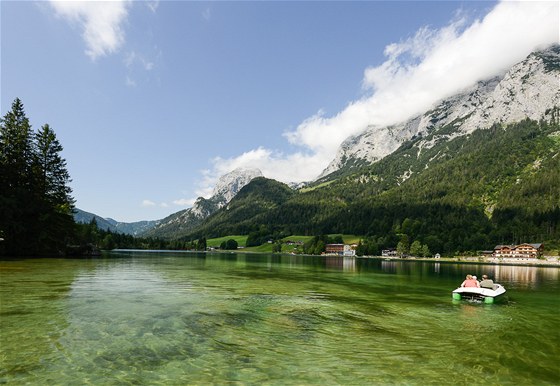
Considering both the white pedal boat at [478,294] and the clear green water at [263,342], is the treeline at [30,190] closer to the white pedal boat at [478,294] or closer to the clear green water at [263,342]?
the clear green water at [263,342]

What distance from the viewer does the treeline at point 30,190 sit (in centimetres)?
8250

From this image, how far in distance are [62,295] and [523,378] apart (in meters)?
36.4

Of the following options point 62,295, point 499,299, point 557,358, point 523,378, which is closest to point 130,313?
point 62,295

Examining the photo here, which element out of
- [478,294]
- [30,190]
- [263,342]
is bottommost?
[478,294]

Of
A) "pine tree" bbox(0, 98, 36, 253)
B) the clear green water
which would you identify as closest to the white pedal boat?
the clear green water

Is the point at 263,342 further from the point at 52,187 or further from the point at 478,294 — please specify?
the point at 52,187

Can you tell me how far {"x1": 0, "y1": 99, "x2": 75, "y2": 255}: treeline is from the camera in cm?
8250

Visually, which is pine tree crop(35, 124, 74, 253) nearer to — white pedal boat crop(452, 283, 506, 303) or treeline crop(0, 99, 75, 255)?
treeline crop(0, 99, 75, 255)

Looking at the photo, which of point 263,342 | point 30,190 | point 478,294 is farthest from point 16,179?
point 478,294

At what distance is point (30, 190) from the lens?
90.8 metres

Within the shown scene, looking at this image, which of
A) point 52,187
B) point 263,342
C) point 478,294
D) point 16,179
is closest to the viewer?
point 263,342

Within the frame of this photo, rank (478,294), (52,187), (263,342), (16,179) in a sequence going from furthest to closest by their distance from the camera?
(52,187) → (16,179) → (478,294) → (263,342)

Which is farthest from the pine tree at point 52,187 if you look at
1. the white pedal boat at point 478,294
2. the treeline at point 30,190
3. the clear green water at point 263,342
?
the white pedal boat at point 478,294

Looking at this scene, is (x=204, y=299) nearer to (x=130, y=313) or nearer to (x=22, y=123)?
(x=130, y=313)
